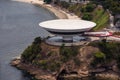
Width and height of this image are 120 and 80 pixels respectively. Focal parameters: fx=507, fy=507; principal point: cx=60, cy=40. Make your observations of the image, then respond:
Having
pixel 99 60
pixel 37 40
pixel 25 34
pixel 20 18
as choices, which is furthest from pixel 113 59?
pixel 20 18

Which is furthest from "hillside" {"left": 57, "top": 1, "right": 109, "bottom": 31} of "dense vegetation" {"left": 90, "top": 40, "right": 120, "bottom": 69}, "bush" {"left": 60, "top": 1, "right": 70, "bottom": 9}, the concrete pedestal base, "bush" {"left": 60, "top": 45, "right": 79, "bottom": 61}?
"bush" {"left": 60, "top": 45, "right": 79, "bottom": 61}

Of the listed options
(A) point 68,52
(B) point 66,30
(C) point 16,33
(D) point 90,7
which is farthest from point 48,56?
(D) point 90,7

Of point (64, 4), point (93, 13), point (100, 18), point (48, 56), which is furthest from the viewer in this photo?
point (64, 4)

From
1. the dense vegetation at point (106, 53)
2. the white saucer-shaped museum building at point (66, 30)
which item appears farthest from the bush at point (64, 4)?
the dense vegetation at point (106, 53)

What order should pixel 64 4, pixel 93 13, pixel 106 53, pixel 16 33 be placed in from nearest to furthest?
1. pixel 106 53
2. pixel 16 33
3. pixel 93 13
4. pixel 64 4

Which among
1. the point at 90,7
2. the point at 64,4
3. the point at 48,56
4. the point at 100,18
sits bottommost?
the point at 64,4

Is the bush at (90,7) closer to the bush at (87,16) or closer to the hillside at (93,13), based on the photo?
the hillside at (93,13)

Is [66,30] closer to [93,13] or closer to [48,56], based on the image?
[48,56]
